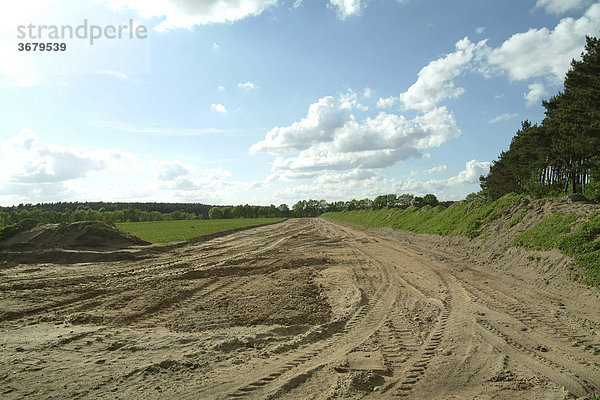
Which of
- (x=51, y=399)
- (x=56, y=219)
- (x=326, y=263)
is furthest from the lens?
(x=56, y=219)

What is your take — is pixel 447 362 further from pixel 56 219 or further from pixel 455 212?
pixel 56 219

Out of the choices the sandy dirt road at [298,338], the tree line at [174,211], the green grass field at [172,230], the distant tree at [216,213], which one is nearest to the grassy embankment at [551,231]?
the sandy dirt road at [298,338]

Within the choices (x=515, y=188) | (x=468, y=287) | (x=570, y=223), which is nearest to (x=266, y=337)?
(x=468, y=287)

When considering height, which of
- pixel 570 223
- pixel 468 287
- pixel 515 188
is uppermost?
pixel 515 188

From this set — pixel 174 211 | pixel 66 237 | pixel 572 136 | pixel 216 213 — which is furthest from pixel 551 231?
pixel 174 211

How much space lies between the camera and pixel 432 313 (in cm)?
708

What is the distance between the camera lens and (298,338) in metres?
5.71

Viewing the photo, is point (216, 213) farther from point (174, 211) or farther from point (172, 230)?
point (172, 230)

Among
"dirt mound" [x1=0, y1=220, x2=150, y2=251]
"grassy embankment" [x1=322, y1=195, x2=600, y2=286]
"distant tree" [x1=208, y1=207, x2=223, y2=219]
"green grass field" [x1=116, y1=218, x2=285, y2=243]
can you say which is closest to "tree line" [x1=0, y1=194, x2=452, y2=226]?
"distant tree" [x1=208, y1=207, x2=223, y2=219]

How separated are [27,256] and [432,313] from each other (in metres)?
18.4

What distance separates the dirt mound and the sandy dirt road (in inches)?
351

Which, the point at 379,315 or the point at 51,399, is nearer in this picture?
the point at 51,399

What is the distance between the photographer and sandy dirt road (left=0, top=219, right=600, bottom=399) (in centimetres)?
414

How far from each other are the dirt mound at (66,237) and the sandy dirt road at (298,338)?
8921 mm
